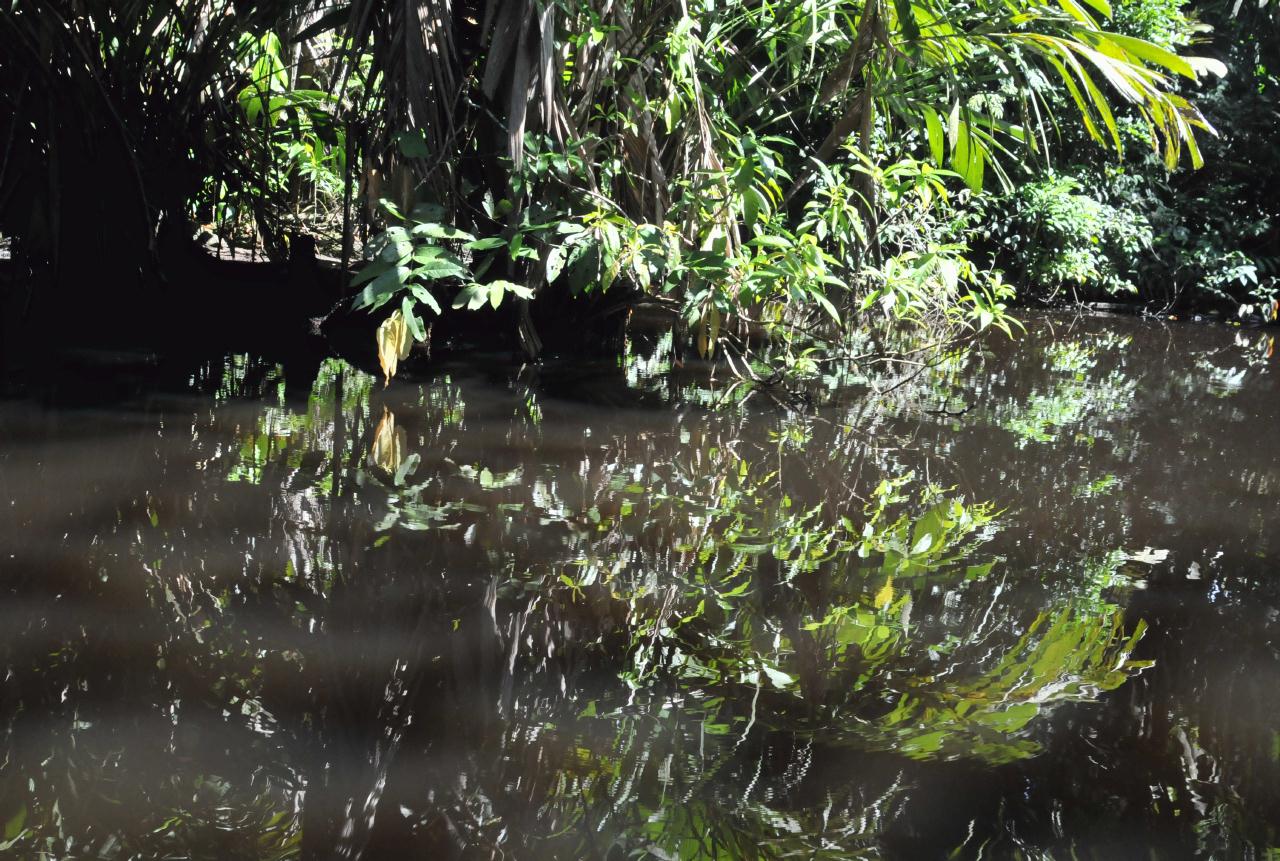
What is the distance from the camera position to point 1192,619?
1.71m

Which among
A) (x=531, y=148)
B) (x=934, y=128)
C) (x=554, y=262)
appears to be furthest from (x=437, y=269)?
(x=934, y=128)

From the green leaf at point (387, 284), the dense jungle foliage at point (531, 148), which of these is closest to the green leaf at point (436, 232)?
the dense jungle foliage at point (531, 148)

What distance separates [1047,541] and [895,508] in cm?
31

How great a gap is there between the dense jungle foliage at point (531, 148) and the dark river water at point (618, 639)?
724 mm

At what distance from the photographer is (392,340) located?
322 cm

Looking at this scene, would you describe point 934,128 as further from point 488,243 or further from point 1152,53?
point 488,243

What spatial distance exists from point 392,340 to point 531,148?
2.34ft

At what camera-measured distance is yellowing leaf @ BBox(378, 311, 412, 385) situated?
3.21 m

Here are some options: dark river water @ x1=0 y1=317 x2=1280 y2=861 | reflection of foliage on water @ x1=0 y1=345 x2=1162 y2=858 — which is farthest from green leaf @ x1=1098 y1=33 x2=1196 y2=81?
reflection of foliage on water @ x1=0 y1=345 x2=1162 y2=858

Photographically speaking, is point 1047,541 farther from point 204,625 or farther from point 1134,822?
point 204,625

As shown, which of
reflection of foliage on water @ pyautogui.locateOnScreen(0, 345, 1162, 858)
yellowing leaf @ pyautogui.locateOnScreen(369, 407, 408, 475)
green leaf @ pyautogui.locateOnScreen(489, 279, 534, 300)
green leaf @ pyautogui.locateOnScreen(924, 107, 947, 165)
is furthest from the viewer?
green leaf @ pyautogui.locateOnScreen(924, 107, 947, 165)

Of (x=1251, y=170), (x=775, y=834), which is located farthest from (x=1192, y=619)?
(x=1251, y=170)

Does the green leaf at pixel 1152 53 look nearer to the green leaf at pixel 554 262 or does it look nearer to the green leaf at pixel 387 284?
the green leaf at pixel 554 262

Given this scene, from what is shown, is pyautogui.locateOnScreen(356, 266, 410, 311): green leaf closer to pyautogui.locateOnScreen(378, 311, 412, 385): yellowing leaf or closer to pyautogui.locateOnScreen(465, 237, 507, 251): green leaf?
pyautogui.locateOnScreen(378, 311, 412, 385): yellowing leaf
